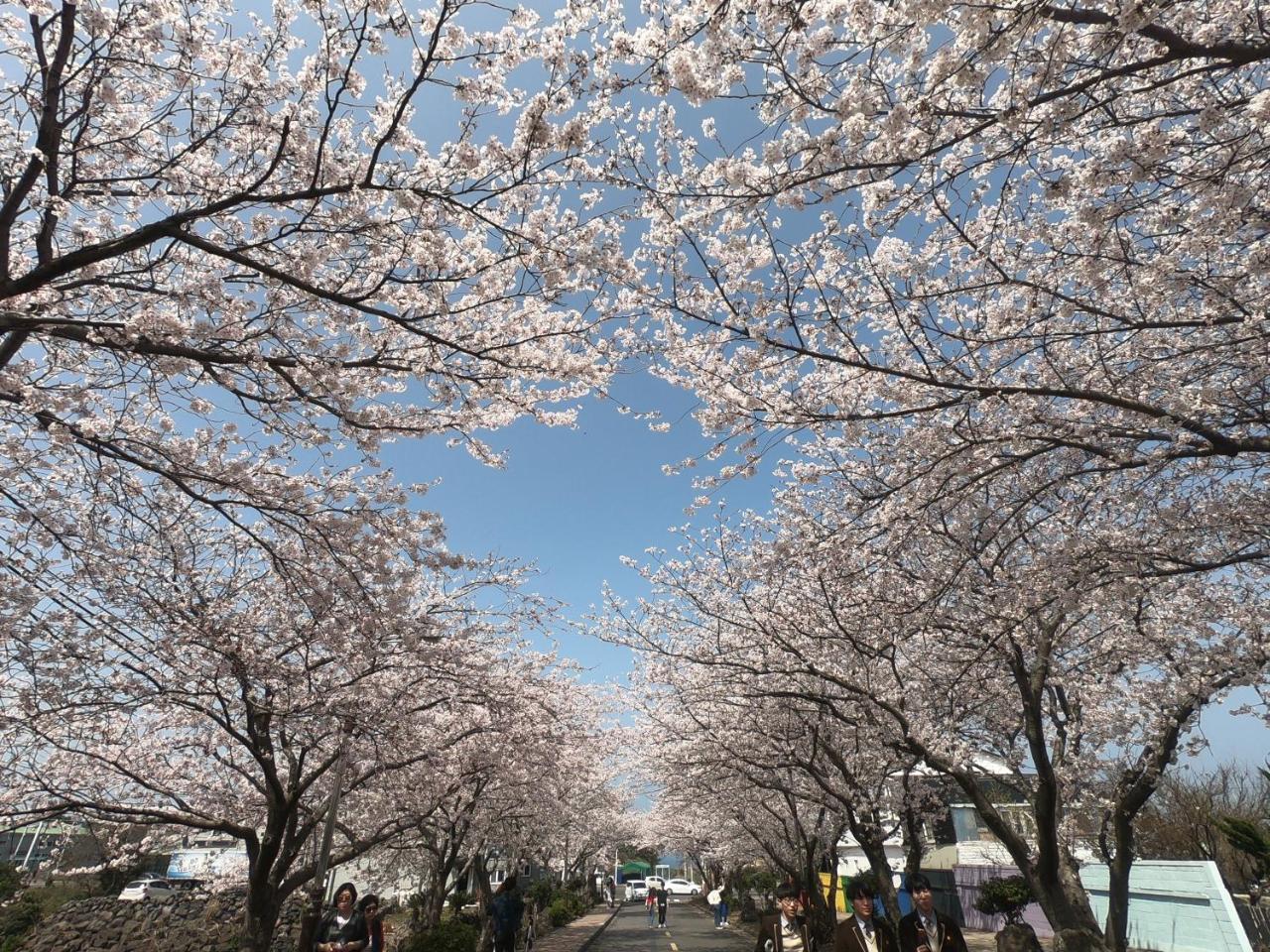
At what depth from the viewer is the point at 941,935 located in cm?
668

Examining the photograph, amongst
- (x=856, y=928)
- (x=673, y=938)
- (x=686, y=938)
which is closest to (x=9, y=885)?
(x=673, y=938)

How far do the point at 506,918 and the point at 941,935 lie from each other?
774 centimetres

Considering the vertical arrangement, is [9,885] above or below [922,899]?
above

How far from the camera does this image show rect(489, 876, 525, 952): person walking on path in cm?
1145

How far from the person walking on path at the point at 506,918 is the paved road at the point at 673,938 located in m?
9.06

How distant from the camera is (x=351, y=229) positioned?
16.0ft

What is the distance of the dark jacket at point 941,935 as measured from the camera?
6.62m

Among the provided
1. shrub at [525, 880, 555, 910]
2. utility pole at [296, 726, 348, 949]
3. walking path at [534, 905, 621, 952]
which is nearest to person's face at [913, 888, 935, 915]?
utility pole at [296, 726, 348, 949]

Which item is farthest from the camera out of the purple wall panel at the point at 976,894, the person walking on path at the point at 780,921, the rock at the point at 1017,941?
the purple wall panel at the point at 976,894

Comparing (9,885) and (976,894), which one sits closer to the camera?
(9,885)

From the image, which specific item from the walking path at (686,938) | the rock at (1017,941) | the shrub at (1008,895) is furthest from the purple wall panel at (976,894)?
the rock at (1017,941)

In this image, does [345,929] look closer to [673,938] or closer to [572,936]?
[572,936]

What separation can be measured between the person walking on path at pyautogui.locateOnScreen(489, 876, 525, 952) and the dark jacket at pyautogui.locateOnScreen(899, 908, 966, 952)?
7304 millimetres

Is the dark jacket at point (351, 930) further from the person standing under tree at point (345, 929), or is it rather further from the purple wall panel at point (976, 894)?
the purple wall panel at point (976, 894)
